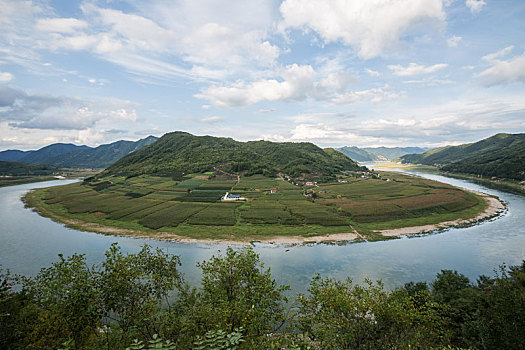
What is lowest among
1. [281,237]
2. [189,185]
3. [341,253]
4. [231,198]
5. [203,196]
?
[341,253]

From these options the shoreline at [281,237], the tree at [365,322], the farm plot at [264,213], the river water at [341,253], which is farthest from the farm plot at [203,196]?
the tree at [365,322]

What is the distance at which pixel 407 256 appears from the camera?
177ft

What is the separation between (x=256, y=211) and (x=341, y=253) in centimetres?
3759

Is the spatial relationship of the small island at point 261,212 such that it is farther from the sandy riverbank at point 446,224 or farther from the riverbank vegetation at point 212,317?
the riverbank vegetation at point 212,317

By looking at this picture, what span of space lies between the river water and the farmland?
7743 millimetres

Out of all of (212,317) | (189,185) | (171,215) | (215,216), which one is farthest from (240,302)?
(189,185)

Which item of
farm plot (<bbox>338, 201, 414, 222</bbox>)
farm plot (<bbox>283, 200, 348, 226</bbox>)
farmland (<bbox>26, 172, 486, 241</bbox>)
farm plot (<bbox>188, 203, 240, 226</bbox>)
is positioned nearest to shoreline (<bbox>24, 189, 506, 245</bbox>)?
farmland (<bbox>26, 172, 486, 241</bbox>)

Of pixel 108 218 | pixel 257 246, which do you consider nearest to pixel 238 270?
pixel 257 246

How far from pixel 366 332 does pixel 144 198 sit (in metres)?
115

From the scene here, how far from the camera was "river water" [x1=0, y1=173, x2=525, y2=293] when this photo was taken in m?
46.3

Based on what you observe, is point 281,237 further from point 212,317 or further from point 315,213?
point 212,317

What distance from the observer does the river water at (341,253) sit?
46.3 metres

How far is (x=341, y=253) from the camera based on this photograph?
185 feet

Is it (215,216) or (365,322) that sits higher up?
(365,322)
